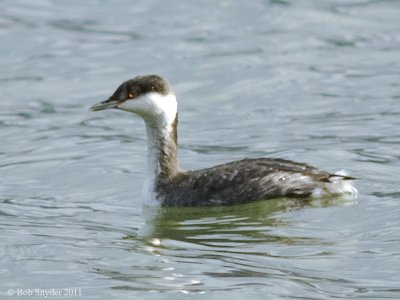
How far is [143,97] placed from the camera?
12133 millimetres

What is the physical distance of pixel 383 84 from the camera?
57.2 feet

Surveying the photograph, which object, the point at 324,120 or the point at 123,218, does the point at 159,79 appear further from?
the point at 324,120

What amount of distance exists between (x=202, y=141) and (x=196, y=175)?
115 inches

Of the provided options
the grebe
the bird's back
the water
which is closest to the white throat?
the grebe

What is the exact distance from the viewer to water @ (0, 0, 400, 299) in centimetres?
984

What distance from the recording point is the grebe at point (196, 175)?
11805 millimetres

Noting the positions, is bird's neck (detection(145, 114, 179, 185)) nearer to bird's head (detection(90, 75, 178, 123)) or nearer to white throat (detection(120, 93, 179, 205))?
white throat (detection(120, 93, 179, 205))

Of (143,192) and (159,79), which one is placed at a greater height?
(159,79)

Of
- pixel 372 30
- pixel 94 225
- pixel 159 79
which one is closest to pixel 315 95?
pixel 372 30

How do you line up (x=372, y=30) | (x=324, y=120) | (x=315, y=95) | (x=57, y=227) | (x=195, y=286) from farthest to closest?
(x=372, y=30) → (x=315, y=95) → (x=324, y=120) → (x=57, y=227) → (x=195, y=286)

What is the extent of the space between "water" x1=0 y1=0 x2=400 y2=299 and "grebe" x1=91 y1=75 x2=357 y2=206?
0.41 ft

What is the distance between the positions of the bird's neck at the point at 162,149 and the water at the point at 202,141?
422 mm

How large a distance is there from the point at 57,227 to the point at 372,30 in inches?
386

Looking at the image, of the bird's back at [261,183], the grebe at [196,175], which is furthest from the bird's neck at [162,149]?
the bird's back at [261,183]
